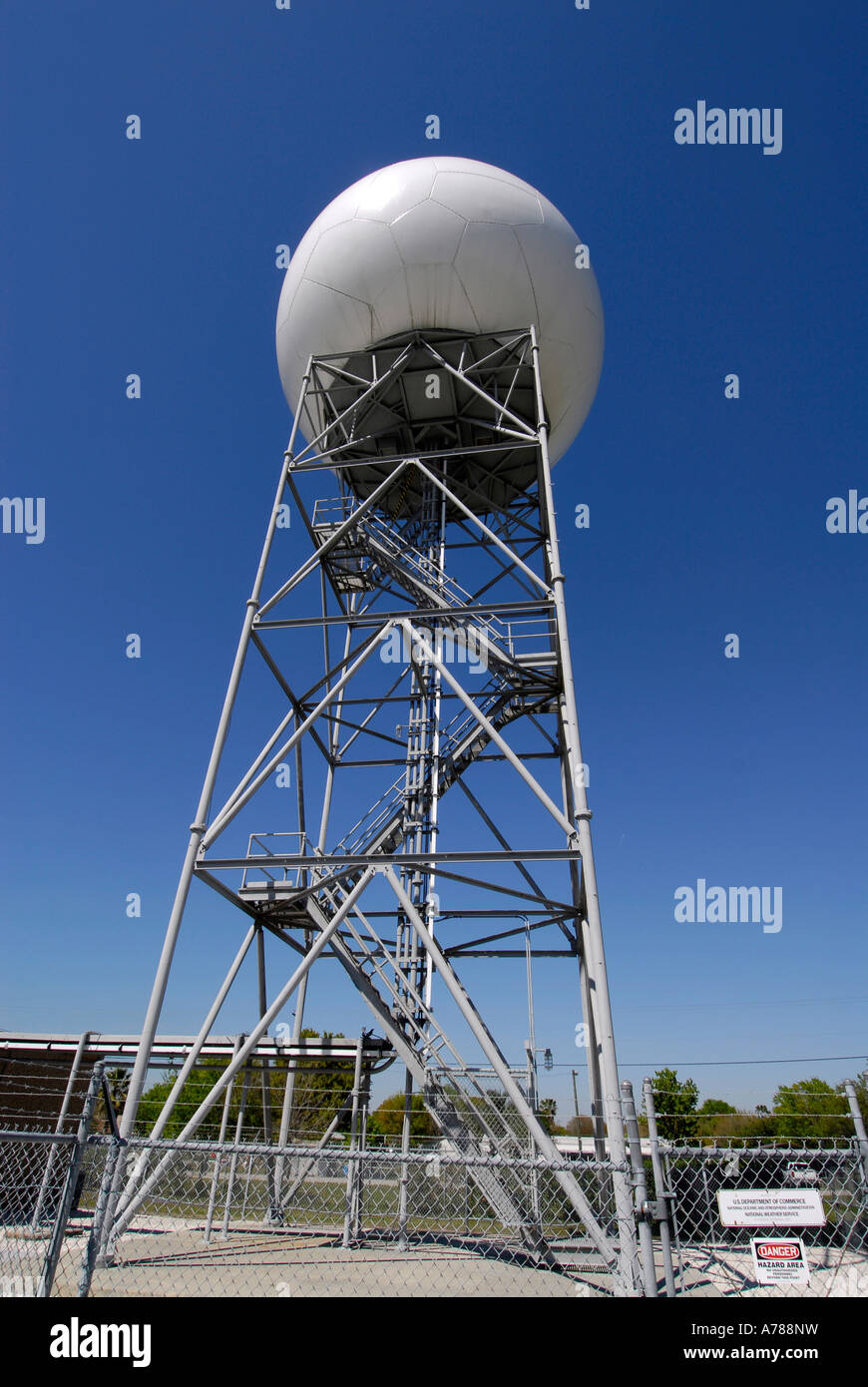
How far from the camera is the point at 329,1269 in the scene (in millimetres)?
8234

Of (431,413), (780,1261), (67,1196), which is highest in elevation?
(431,413)

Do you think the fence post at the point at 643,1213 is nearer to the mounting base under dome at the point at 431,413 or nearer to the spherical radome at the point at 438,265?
the mounting base under dome at the point at 431,413

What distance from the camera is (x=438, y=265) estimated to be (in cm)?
1281

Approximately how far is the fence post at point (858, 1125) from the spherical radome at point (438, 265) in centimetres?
1228

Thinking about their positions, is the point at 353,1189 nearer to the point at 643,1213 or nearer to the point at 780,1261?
the point at 643,1213

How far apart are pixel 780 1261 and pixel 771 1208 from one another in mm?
250

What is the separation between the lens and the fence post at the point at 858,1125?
5.22 metres

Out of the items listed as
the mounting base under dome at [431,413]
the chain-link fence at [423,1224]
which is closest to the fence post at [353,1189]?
the chain-link fence at [423,1224]

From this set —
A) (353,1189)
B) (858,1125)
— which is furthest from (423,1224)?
(858,1125)

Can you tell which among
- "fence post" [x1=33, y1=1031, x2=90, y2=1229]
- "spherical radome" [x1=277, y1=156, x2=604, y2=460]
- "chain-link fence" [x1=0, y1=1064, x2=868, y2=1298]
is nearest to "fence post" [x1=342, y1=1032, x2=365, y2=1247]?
"chain-link fence" [x1=0, y1=1064, x2=868, y2=1298]

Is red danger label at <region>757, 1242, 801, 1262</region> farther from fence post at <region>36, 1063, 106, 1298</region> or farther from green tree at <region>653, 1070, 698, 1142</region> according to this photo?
green tree at <region>653, 1070, 698, 1142</region>

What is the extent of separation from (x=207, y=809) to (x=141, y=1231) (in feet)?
23.4
